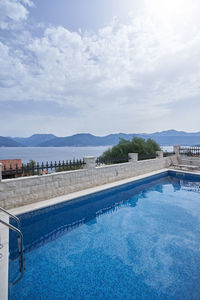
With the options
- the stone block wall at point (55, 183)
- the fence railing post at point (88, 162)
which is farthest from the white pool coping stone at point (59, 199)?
the fence railing post at point (88, 162)

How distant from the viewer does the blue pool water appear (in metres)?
2.73

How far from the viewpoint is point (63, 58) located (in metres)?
12.0

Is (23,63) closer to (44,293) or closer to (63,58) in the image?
(63,58)

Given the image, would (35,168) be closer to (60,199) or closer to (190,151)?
(60,199)

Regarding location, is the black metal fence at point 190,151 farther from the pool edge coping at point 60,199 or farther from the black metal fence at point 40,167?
the pool edge coping at point 60,199

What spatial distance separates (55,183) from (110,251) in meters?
3.84

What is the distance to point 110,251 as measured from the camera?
12.4 ft

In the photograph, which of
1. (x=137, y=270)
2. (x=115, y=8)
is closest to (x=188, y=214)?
(x=137, y=270)

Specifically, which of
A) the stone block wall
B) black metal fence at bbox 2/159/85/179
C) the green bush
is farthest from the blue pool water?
the green bush

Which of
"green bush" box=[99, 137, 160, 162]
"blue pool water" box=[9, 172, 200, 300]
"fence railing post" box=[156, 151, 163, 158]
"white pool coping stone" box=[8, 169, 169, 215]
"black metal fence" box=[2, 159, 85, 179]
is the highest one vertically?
"green bush" box=[99, 137, 160, 162]

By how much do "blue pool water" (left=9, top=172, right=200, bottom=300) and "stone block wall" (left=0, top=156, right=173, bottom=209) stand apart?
30.5 inches

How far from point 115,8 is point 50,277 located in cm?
1376

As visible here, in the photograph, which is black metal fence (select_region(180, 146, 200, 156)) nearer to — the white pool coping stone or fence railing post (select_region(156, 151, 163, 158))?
fence railing post (select_region(156, 151, 163, 158))

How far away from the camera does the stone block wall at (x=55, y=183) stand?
547 cm
